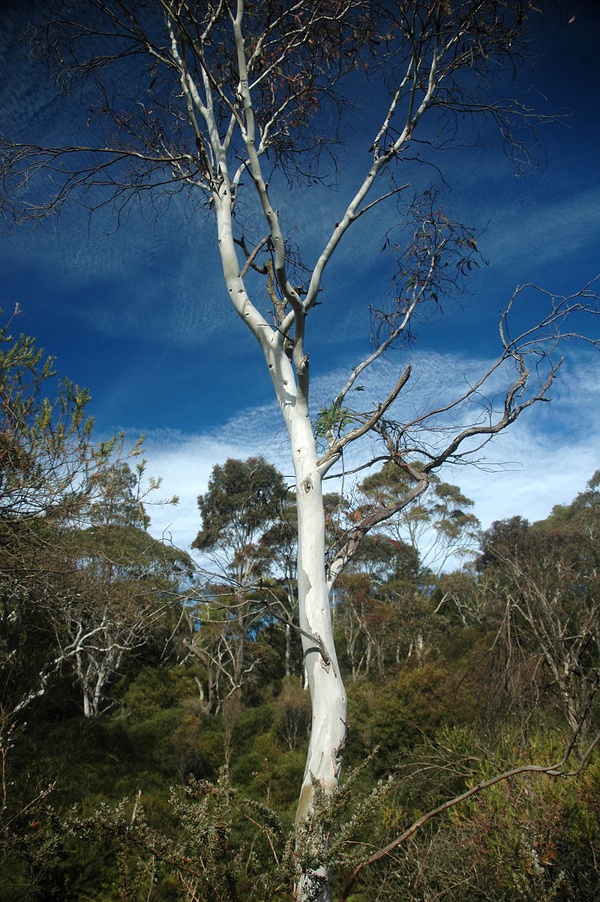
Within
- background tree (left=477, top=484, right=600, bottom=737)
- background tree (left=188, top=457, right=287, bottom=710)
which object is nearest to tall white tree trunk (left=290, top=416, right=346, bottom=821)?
background tree (left=477, top=484, right=600, bottom=737)

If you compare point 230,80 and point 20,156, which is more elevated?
point 230,80

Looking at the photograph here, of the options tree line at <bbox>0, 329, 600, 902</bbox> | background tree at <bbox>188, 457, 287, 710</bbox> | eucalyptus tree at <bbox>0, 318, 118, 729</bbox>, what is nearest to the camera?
tree line at <bbox>0, 329, 600, 902</bbox>

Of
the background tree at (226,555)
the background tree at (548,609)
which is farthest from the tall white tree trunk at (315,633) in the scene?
the background tree at (226,555)

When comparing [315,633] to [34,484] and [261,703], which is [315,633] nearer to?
[34,484]

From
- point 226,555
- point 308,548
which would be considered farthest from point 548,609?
point 226,555

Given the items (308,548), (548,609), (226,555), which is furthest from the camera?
(226,555)

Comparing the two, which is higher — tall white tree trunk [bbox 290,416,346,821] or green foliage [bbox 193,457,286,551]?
green foliage [bbox 193,457,286,551]

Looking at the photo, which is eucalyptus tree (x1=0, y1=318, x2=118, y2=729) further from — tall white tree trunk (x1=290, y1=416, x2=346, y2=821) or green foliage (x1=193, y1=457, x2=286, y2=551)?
green foliage (x1=193, y1=457, x2=286, y2=551)

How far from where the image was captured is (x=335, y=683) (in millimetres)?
2092

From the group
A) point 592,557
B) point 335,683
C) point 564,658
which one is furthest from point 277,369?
point 592,557

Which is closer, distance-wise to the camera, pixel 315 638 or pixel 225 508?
pixel 315 638

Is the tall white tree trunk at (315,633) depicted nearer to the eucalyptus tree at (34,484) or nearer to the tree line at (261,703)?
the tree line at (261,703)

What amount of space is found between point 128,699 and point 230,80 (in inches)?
724

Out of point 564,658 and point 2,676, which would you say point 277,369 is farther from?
point 2,676
